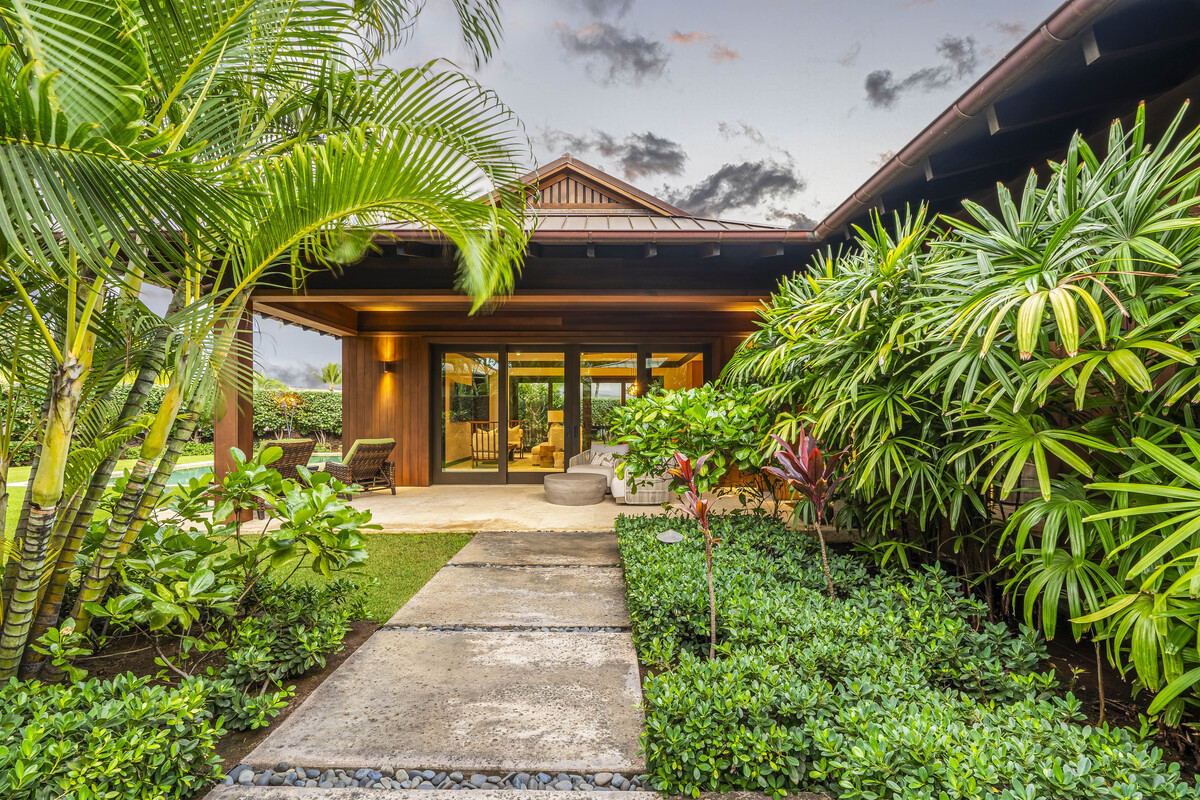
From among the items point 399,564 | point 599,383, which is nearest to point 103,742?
point 399,564

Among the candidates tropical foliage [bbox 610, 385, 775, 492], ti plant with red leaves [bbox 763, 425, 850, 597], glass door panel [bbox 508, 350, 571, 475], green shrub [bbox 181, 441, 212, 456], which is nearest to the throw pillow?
glass door panel [bbox 508, 350, 571, 475]

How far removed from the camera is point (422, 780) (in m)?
1.46

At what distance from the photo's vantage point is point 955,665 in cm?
175

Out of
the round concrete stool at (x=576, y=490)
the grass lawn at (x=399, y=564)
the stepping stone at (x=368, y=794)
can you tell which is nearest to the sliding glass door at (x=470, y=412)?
the round concrete stool at (x=576, y=490)

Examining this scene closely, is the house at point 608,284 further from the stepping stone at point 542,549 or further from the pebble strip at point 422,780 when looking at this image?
the stepping stone at point 542,549

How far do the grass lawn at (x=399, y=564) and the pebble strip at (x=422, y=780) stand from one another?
1.16 metres

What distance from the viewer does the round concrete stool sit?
6.26 m

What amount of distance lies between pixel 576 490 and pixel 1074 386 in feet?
16.8

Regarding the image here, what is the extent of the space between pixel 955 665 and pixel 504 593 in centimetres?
223

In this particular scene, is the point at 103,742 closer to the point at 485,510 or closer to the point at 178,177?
the point at 178,177

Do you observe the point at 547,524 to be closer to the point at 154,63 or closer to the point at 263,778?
the point at 263,778

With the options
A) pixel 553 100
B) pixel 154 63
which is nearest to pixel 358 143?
pixel 154 63

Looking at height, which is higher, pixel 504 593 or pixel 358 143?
pixel 358 143

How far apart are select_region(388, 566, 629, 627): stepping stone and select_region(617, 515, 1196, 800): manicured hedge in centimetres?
44
